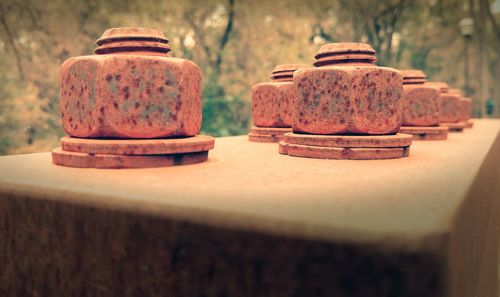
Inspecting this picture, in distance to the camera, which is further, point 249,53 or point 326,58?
point 249,53

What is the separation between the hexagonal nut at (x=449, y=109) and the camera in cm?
468

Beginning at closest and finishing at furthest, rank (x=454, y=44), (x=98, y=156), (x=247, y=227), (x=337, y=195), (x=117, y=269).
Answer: (x=247, y=227) → (x=117, y=269) → (x=337, y=195) → (x=98, y=156) → (x=454, y=44)

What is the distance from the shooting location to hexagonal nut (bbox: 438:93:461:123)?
4.68 meters

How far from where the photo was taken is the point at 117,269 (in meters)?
0.98

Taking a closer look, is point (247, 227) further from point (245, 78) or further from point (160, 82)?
point (245, 78)

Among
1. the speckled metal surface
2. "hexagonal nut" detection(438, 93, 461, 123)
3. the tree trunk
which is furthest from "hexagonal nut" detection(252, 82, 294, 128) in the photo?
the tree trunk

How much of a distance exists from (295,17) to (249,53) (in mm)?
2079

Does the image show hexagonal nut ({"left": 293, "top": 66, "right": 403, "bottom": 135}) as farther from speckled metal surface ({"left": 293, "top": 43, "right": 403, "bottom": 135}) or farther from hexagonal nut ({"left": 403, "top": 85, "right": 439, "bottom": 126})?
hexagonal nut ({"left": 403, "top": 85, "right": 439, "bottom": 126})

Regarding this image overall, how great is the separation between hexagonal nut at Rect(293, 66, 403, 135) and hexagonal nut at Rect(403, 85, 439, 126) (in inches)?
54.0

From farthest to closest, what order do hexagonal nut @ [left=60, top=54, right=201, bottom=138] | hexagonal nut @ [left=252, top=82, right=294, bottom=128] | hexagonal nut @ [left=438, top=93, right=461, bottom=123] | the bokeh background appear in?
the bokeh background
hexagonal nut @ [left=438, top=93, right=461, bottom=123]
hexagonal nut @ [left=252, top=82, right=294, bottom=128]
hexagonal nut @ [left=60, top=54, right=201, bottom=138]

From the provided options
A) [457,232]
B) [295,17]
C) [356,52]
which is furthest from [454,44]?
[457,232]

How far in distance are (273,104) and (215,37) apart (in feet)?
42.8

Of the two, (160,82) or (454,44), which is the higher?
(454,44)

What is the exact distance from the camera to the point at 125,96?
63.4 inches
